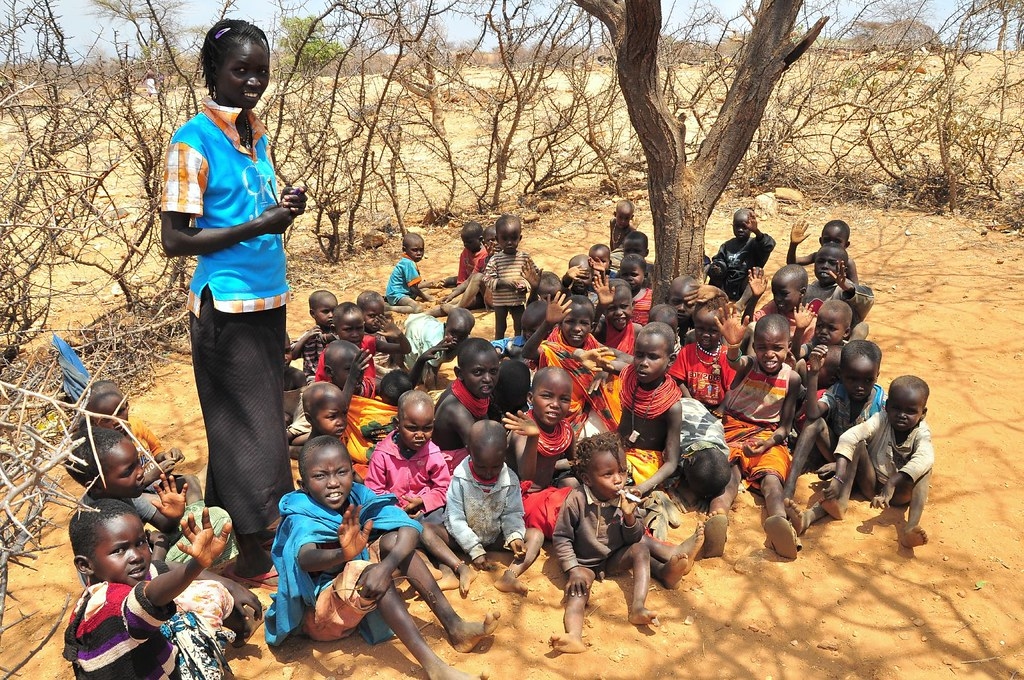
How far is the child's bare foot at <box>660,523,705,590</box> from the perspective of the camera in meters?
2.93

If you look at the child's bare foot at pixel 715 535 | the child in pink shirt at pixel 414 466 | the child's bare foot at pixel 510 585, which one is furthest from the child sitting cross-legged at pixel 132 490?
the child's bare foot at pixel 715 535

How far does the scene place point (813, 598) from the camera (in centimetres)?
292

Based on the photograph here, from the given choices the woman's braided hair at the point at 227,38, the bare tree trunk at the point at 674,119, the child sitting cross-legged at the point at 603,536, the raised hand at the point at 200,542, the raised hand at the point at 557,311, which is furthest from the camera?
the bare tree trunk at the point at 674,119

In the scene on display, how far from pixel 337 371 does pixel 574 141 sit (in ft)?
25.0

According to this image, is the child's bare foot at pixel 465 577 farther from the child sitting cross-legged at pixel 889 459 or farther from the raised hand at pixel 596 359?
the child sitting cross-legged at pixel 889 459

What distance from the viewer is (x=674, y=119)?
4754mm

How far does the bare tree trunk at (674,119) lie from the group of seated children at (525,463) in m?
0.46

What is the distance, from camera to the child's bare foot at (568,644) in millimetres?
2676

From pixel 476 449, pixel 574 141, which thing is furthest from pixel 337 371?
pixel 574 141

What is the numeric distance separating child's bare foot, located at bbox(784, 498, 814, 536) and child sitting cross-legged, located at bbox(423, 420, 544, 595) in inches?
41.3

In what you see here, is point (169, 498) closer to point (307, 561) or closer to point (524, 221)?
point (307, 561)

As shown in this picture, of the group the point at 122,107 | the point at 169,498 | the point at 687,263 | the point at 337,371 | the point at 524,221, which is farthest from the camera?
the point at 524,221

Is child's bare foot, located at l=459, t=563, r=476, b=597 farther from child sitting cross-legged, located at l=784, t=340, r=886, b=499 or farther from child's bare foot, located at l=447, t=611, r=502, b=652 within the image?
child sitting cross-legged, located at l=784, t=340, r=886, b=499

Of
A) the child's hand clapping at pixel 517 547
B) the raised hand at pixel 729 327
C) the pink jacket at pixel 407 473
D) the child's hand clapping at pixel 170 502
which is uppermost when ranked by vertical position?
the raised hand at pixel 729 327
